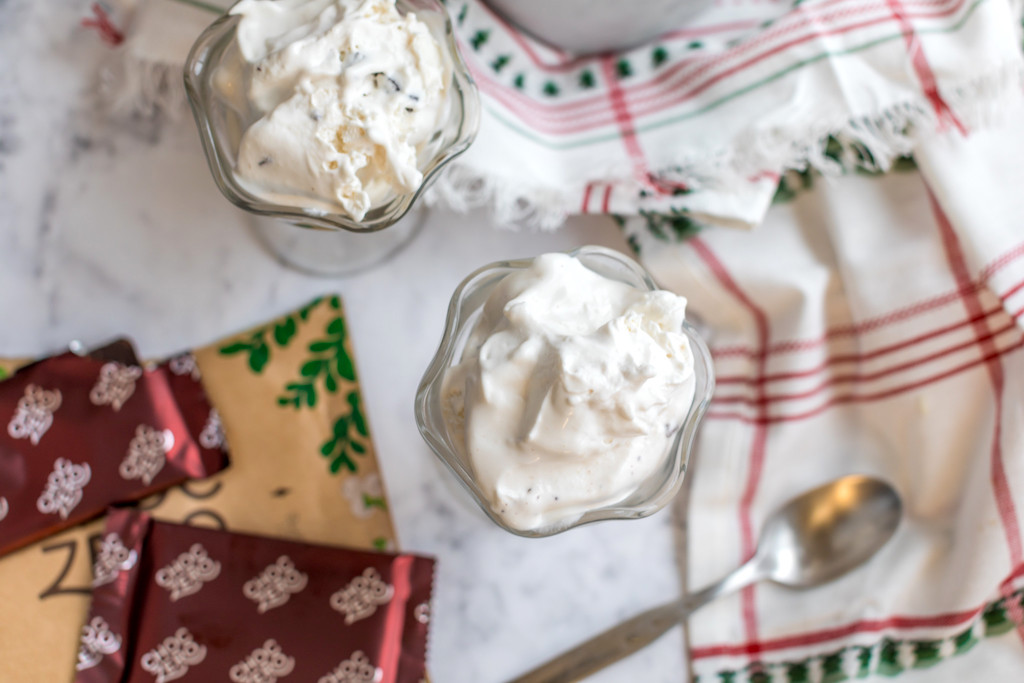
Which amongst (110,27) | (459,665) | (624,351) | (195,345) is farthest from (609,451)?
(110,27)

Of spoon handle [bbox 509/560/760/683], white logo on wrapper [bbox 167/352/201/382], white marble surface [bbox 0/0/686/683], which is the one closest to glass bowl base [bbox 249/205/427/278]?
white marble surface [bbox 0/0/686/683]

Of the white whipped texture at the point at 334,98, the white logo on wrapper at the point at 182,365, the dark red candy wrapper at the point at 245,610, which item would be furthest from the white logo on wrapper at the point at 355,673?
the white whipped texture at the point at 334,98

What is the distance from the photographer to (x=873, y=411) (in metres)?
0.88

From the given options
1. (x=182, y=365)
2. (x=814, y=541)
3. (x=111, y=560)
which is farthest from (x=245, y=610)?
(x=814, y=541)

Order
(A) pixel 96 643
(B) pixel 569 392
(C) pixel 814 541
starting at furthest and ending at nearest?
(C) pixel 814 541, (A) pixel 96 643, (B) pixel 569 392

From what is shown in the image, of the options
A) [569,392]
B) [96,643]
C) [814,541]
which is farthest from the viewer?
[814,541]

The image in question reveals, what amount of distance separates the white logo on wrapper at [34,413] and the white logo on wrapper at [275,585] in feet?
0.85

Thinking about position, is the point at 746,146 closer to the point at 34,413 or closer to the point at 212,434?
the point at 212,434

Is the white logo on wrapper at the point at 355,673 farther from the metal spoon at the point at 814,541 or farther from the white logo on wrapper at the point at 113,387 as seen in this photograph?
the white logo on wrapper at the point at 113,387

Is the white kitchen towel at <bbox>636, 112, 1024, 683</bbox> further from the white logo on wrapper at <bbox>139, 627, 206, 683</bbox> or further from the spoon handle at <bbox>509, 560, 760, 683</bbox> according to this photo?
the white logo on wrapper at <bbox>139, 627, 206, 683</bbox>

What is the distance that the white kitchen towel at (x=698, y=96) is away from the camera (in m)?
0.78

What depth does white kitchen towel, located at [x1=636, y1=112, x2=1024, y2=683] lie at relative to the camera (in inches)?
32.5

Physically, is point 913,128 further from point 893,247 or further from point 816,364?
point 816,364

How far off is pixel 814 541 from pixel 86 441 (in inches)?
30.5
